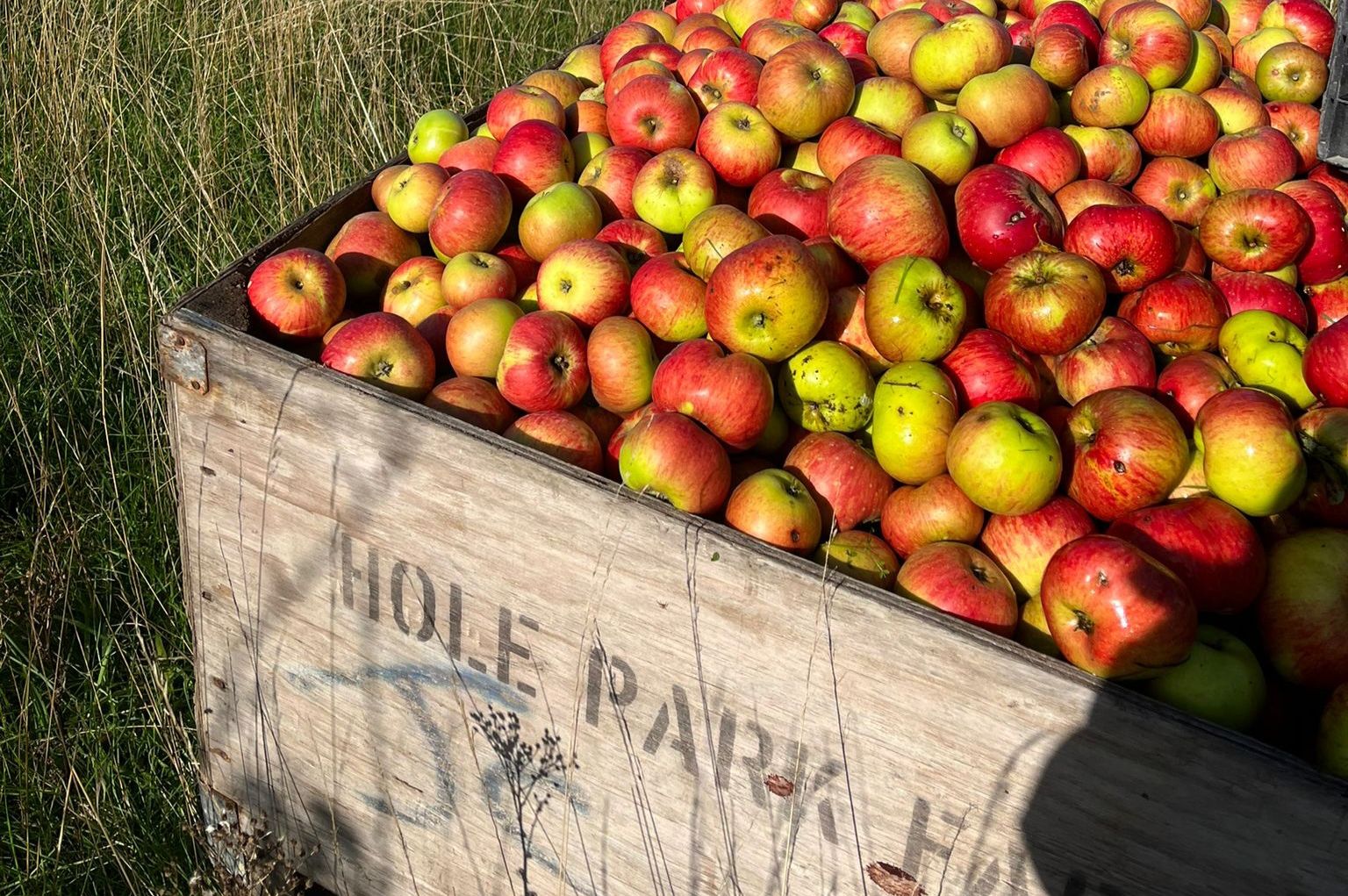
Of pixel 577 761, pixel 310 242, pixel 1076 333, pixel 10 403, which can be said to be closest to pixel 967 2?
pixel 1076 333

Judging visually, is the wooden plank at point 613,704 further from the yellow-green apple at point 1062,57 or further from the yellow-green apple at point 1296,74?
the yellow-green apple at point 1296,74

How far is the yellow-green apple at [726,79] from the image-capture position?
2.96 meters

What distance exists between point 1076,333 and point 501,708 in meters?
1.45

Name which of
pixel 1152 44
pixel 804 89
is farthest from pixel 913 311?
pixel 1152 44

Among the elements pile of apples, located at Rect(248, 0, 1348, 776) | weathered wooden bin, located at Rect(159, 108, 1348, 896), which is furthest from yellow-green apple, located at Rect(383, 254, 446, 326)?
weathered wooden bin, located at Rect(159, 108, 1348, 896)

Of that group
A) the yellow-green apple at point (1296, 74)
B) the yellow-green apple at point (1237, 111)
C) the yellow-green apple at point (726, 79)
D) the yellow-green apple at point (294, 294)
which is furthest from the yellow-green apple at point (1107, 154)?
the yellow-green apple at point (294, 294)

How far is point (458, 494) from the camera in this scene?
77.3 inches

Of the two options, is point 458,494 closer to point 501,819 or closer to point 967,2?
point 501,819

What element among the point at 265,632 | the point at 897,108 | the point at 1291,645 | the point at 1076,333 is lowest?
the point at 265,632

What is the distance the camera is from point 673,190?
2.67 metres

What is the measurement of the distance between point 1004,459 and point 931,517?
7.7 inches

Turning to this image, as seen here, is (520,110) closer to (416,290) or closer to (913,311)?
(416,290)

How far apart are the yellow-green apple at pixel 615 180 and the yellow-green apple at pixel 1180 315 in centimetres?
129

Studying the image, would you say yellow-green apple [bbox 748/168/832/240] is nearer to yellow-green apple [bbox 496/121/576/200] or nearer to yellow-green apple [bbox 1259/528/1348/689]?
yellow-green apple [bbox 496/121/576/200]
